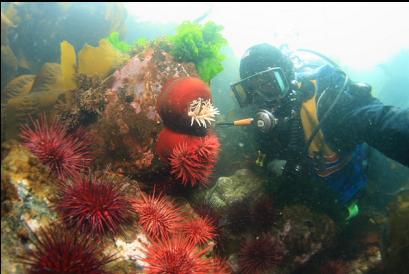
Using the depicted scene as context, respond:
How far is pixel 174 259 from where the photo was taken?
131 inches

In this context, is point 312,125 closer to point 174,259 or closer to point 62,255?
point 174,259

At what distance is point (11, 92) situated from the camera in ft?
19.4

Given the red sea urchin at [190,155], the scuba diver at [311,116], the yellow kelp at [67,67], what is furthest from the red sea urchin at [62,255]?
the yellow kelp at [67,67]

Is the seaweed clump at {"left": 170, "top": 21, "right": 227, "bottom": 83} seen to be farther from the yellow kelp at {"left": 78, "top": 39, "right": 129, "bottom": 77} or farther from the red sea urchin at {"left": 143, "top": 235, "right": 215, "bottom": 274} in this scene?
the red sea urchin at {"left": 143, "top": 235, "right": 215, "bottom": 274}

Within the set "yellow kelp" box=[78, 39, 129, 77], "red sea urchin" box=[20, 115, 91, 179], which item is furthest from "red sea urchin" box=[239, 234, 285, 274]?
"yellow kelp" box=[78, 39, 129, 77]

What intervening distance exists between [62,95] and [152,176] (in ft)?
7.29

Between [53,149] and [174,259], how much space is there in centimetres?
203

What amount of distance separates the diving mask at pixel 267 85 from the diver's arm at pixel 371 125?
40.7 inches

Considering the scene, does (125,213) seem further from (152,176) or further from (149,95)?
(149,95)

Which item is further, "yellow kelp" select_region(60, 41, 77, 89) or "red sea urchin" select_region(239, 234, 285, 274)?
"yellow kelp" select_region(60, 41, 77, 89)

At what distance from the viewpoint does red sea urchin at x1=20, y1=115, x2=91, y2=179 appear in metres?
3.52

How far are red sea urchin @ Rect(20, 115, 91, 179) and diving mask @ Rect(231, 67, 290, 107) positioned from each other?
324cm

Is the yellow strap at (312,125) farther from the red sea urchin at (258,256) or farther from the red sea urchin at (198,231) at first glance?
the red sea urchin at (198,231)

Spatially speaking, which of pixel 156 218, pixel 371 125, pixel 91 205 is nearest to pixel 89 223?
pixel 91 205
